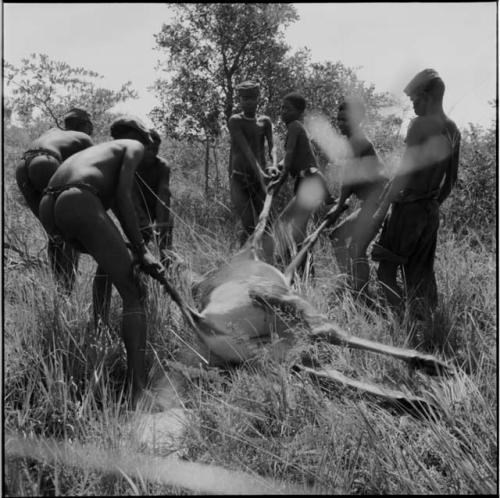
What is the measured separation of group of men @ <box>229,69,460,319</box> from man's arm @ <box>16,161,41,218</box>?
2052 millimetres

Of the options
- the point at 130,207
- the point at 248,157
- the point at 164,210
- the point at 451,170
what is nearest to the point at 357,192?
the point at 451,170

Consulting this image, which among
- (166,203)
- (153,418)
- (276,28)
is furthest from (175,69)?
(153,418)

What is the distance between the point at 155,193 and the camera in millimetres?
4789

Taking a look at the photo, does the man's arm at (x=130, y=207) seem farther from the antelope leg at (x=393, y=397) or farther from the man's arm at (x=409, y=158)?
the man's arm at (x=409, y=158)

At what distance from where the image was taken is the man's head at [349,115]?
4.49m

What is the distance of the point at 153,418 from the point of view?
2.60 metres

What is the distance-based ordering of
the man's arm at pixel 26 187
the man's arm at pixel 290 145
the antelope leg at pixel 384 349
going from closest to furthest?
the antelope leg at pixel 384 349, the man's arm at pixel 26 187, the man's arm at pixel 290 145

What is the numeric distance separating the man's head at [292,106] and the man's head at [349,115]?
753mm

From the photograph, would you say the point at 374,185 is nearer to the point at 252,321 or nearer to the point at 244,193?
the point at 244,193

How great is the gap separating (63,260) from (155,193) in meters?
1.04

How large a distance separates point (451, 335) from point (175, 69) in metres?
4.31

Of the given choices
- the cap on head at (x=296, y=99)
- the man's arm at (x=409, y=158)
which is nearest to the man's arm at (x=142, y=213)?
the cap on head at (x=296, y=99)

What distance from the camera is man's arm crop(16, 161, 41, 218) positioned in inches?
168

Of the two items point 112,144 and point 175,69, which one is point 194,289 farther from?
point 175,69
